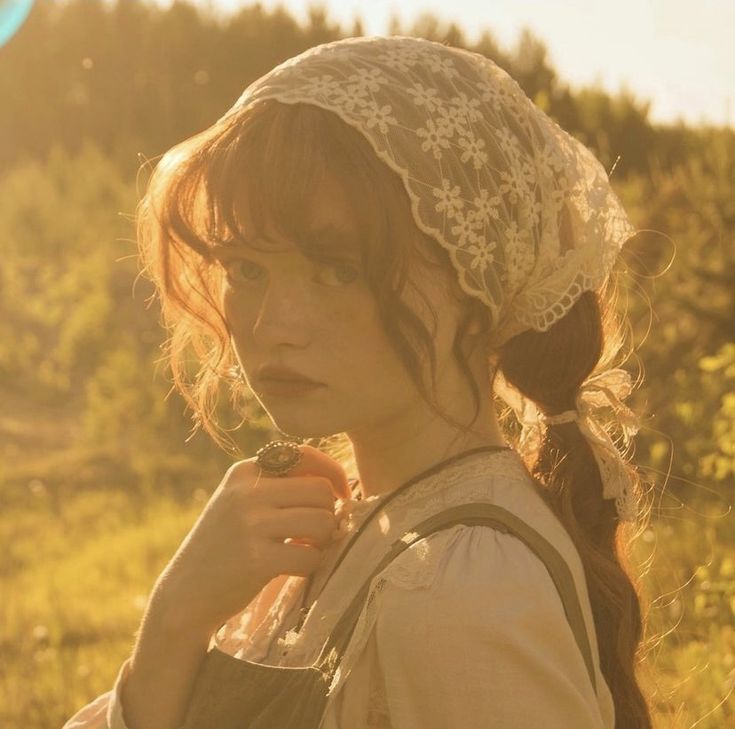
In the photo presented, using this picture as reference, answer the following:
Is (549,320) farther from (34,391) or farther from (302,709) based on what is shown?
(34,391)

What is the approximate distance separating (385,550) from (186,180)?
723 mm

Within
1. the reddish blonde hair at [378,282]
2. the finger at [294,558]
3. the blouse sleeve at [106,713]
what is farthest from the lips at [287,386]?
the blouse sleeve at [106,713]

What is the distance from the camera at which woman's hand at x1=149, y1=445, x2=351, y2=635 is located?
2.18 metres

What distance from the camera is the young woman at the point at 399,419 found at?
1.89m

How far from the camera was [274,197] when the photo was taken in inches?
79.6

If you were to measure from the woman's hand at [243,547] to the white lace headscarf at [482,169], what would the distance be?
0.47 m

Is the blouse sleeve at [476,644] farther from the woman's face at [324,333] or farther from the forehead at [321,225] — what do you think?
the forehead at [321,225]

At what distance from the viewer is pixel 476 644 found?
1.83 m

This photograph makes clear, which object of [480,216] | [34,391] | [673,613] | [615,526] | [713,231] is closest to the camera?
[480,216]

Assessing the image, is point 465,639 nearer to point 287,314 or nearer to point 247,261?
point 287,314

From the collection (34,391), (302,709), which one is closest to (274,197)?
(302,709)

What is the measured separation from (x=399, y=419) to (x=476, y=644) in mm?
502

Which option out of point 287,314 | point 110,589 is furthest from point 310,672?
point 110,589

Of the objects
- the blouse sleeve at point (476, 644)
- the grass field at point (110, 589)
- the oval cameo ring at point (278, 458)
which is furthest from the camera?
the grass field at point (110, 589)
